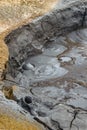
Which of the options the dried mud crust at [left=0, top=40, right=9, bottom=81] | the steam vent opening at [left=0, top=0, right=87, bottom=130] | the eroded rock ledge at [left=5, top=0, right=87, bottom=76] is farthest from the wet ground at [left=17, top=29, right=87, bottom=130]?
the dried mud crust at [left=0, top=40, right=9, bottom=81]

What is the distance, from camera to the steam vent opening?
7535mm

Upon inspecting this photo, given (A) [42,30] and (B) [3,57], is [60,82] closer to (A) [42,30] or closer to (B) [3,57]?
(B) [3,57]

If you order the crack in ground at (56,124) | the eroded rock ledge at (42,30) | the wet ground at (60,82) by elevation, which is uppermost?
the eroded rock ledge at (42,30)

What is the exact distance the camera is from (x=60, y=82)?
1028cm

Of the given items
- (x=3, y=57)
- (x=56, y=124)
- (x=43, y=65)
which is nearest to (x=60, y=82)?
(x=43, y=65)

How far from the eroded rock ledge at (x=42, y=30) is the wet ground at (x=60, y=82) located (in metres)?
0.28

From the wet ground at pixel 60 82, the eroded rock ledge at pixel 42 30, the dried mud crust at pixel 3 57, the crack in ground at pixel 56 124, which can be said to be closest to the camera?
the crack in ground at pixel 56 124

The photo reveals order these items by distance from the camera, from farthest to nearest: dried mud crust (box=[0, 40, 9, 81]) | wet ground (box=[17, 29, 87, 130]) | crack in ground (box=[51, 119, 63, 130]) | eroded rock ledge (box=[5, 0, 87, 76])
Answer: eroded rock ledge (box=[5, 0, 87, 76]), dried mud crust (box=[0, 40, 9, 81]), wet ground (box=[17, 29, 87, 130]), crack in ground (box=[51, 119, 63, 130])

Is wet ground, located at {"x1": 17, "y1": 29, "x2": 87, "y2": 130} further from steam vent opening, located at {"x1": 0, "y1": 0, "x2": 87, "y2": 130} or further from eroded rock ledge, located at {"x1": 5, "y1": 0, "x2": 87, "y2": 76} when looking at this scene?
eroded rock ledge, located at {"x1": 5, "y1": 0, "x2": 87, "y2": 76}

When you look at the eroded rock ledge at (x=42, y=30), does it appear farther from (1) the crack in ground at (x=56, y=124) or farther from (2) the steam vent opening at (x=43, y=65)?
(1) the crack in ground at (x=56, y=124)

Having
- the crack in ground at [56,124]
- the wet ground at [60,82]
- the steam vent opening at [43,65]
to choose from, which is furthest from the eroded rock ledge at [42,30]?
the crack in ground at [56,124]

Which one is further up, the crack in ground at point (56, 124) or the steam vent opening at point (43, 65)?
the steam vent opening at point (43, 65)

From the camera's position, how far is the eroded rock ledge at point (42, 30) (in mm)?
10875

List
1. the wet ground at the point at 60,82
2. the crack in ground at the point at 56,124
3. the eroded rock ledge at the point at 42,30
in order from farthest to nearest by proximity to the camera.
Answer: the eroded rock ledge at the point at 42,30
the wet ground at the point at 60,82
the crack in ground at the point at 56,124
